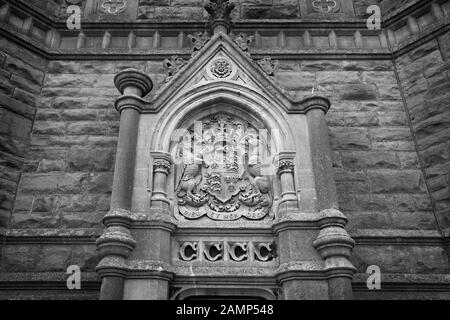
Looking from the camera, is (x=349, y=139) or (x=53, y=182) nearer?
(x=53, y=182)

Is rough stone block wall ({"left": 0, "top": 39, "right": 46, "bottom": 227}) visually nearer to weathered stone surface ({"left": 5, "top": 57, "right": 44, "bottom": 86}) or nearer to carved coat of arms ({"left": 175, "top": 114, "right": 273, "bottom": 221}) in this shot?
weathered stone surface ({"left": 5, "top": 57, "right": 44, "bottom": 86})

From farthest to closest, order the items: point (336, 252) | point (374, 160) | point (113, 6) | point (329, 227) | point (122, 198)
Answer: point (113, 6), point (374, 160), point (122, 198), point (329, 227), point (336, 252)

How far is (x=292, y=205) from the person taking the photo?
555 centimetres

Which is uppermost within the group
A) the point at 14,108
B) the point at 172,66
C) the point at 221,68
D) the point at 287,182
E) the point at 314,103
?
the point at 172,66

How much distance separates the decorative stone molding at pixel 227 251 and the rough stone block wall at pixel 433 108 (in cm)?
292

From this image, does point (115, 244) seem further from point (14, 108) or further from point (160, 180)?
point (14, 108)

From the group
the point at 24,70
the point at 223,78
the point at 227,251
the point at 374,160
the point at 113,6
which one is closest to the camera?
the point at 227,251

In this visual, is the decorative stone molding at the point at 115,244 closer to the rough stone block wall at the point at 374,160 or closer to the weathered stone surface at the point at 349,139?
the rough stone block wall at the point at 374,160

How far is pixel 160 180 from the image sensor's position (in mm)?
5672

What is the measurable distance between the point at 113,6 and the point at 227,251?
6.25 m

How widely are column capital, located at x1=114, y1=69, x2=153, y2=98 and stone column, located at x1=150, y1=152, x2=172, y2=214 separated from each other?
3.54 ft

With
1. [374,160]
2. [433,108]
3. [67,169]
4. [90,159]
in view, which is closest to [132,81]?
[90,159]

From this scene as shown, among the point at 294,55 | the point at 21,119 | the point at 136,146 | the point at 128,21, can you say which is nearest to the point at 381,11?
the point at 294,55

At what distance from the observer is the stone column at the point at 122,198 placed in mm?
4777
